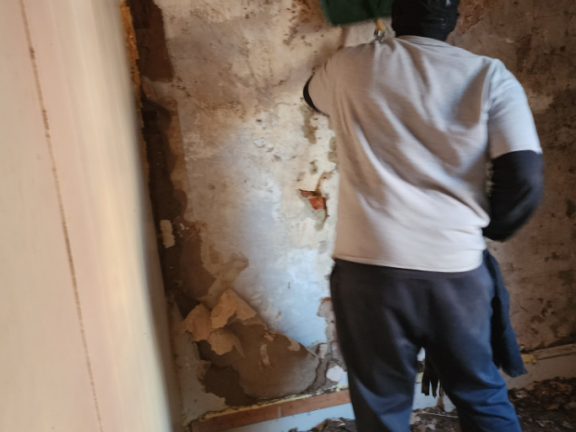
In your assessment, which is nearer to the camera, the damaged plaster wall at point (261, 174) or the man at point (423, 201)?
the man at point (423, 201)

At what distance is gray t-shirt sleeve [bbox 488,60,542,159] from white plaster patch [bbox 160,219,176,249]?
107 cm

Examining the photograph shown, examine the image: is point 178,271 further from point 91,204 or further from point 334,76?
point 334,76

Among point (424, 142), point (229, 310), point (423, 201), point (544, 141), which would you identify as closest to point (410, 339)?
point (423, 201)

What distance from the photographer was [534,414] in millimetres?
1608

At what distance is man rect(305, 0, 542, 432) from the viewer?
0.90 m

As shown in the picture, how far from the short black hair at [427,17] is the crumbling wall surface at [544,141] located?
44 centimetres

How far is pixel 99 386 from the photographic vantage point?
615mm

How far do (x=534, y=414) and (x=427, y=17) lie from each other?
169 cm

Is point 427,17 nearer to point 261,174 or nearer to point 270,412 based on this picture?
point 261,174

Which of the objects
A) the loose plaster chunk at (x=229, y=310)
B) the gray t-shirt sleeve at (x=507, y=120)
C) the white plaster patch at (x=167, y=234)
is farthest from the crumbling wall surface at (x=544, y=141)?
the white plaster patch at (x=167, y=234)

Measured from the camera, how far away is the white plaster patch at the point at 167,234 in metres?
1.36

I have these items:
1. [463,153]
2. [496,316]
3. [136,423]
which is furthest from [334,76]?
[136,423]

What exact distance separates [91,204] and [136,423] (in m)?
0.51

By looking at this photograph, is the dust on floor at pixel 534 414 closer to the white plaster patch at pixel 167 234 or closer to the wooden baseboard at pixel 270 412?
the wooden baseboard at pixel 270 412
